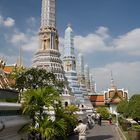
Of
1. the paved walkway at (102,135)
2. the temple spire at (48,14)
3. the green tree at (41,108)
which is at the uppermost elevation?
the temple spire at (48,14)

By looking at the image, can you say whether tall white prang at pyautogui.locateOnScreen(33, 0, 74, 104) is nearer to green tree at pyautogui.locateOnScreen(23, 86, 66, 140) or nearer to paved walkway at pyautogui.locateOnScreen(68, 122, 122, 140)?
paved walkway at pyautogui.locateOnScreen(68, 122, 122, 140)

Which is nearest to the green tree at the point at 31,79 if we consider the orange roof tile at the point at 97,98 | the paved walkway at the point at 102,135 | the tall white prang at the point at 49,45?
the paved walkway at the point at 102,135

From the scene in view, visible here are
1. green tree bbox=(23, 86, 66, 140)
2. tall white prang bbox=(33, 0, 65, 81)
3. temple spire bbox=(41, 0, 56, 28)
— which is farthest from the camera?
temple spire bbox=(41, 0, 56, 28)

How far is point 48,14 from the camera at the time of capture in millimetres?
66500

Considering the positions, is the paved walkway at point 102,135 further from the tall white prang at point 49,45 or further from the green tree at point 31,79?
the tall white prang at point 49,45

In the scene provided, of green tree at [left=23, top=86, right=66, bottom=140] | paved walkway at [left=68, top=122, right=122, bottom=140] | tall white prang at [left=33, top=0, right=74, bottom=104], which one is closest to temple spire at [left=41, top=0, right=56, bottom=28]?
tall white prang at [left=33, top=0, right=74, bottom=104]

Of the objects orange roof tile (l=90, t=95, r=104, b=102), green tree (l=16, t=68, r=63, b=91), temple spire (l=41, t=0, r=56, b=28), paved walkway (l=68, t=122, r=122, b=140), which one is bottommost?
paved walkway (l=68, t=122, r=122, b=140)

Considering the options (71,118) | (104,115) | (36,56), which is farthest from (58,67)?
(71,118)

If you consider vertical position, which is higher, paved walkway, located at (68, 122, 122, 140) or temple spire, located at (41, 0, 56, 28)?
temple spire, located at (41, 0, 56, 28)

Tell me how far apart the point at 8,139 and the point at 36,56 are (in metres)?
53.8

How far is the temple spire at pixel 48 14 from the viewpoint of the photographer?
218ft

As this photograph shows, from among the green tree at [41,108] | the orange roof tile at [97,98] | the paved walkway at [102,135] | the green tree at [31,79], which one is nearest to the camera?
the green tree at [41,108]

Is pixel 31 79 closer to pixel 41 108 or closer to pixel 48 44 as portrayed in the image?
pixel 41 108

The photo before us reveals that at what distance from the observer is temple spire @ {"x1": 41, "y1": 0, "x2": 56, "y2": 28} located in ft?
218
